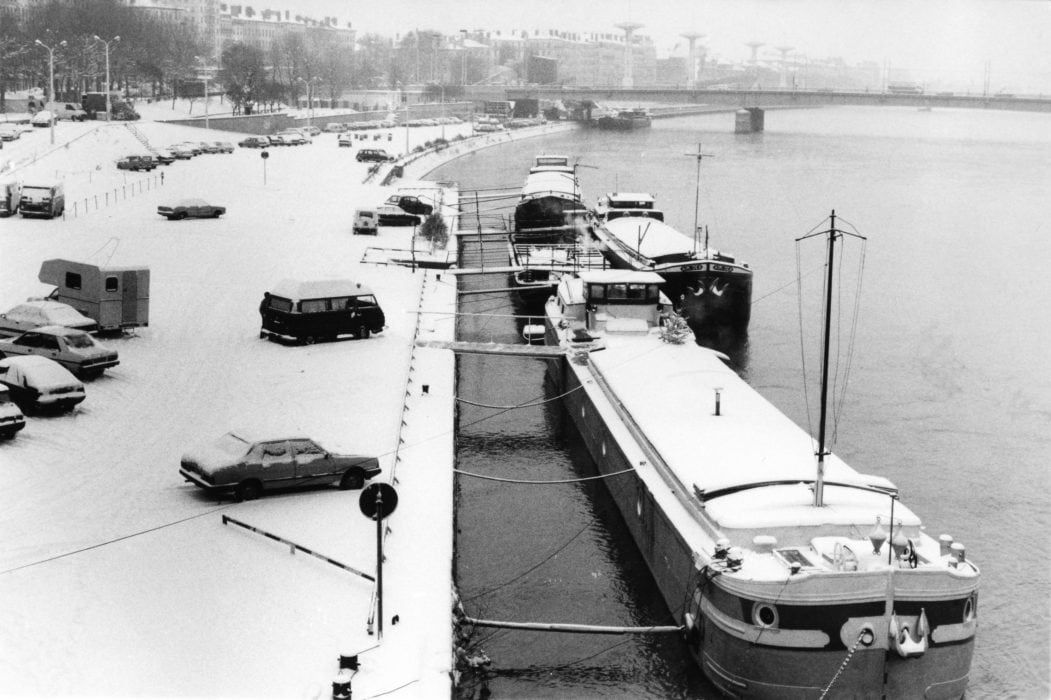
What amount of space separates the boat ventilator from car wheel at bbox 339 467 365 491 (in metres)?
8.21

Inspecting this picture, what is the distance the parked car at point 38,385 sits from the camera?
21672mm

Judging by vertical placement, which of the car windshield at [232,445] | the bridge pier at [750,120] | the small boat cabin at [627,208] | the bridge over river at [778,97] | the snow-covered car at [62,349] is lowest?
the car windshield at [232,445]

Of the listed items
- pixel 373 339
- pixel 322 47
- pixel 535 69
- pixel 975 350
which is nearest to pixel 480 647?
pixel 373 339

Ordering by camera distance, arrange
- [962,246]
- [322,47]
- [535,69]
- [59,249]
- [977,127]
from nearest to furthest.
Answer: [59,249] → [962,246] → [977,127] → [322,47] → [535,69]

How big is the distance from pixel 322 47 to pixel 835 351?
12941 cm

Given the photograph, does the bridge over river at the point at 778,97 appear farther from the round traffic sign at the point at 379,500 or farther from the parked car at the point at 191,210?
the round traffic sign at the point at 379,500

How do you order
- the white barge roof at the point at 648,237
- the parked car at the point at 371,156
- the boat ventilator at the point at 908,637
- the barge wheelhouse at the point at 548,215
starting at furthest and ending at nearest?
the parked car at the point at 371,156 → the barge wheelhouse at the point at 548,215 → the white barge roof at the point at 648,237 → the boat ventilator at the point at 908,637

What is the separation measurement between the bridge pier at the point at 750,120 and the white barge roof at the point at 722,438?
99.1 metres

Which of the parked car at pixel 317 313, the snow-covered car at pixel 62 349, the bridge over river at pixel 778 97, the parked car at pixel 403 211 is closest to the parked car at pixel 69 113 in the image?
the parked car at pixel 403 211

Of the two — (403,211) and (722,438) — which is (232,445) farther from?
(403,211)

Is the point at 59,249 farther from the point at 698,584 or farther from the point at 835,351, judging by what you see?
the point at 698,584

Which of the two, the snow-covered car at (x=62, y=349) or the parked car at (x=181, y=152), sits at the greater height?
the parked car at (x=181, y=152)

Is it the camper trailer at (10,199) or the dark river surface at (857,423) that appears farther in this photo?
the camper trailer at (10,199)

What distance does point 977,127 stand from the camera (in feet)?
445
